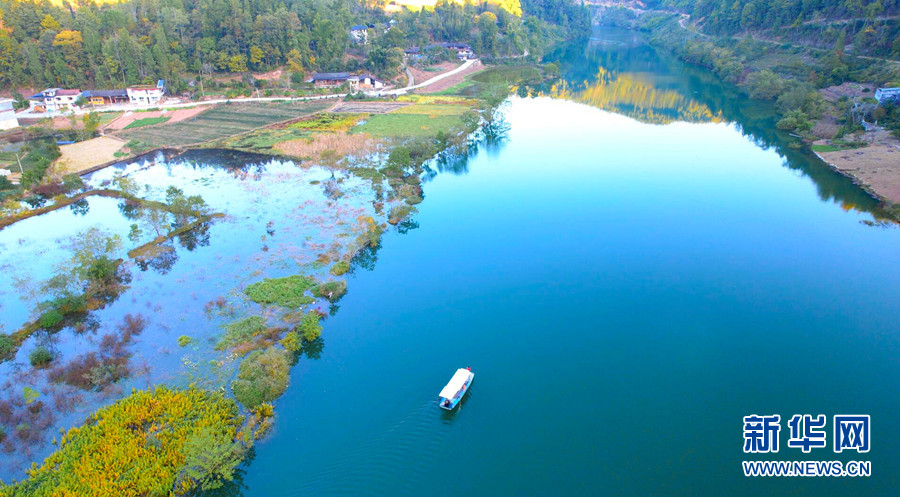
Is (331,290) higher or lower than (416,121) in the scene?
lower

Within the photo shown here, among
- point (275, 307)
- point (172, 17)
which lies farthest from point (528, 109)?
point (172, 17)

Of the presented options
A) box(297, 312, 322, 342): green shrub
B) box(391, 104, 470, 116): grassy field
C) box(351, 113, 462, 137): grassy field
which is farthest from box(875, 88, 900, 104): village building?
box(297, 312, 322, 342): green shrub

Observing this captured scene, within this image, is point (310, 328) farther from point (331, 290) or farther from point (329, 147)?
point (329, 147)

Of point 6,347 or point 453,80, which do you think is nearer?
point 6,347

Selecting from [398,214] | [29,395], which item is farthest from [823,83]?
[29,395]

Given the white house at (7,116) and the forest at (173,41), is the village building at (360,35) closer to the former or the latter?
the forest at (173,41)

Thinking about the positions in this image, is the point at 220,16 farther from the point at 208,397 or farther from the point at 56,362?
the point at 208,397

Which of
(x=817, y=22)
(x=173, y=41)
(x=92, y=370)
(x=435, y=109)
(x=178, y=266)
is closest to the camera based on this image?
(x=92, y=370)

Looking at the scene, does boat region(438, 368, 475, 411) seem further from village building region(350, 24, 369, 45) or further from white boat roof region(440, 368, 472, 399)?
village building region(350, 24, 369, 45)
